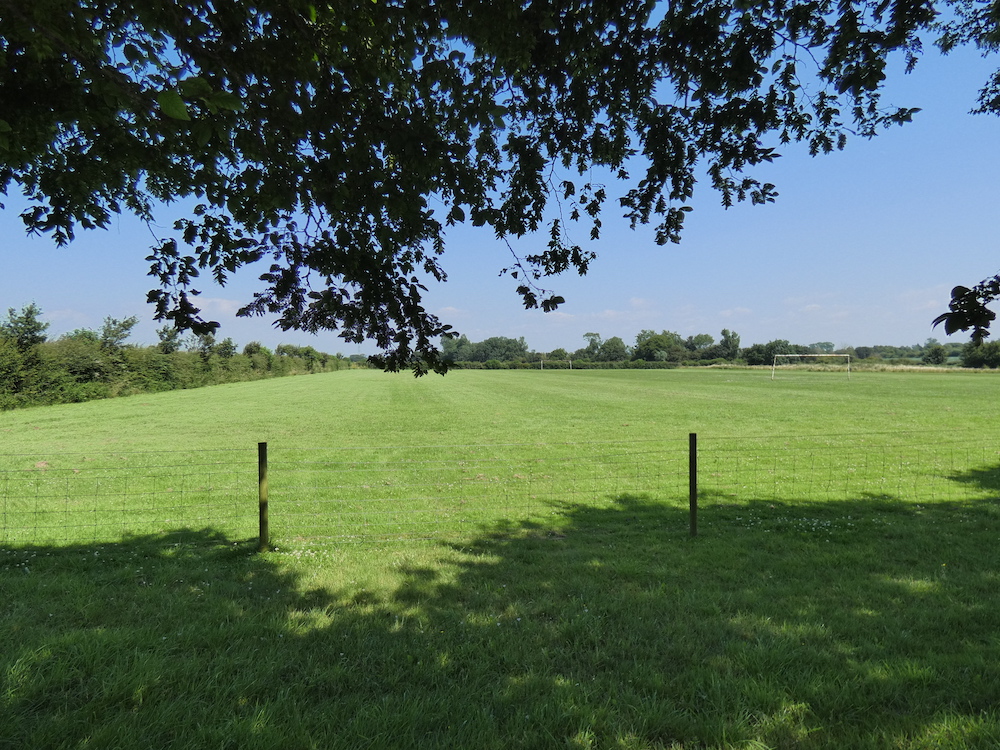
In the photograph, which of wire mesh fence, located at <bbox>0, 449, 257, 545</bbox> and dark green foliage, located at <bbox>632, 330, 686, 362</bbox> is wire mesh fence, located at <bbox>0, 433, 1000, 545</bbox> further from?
dark green foliage, located at <bbox>632, 330, 686, 362</bbox>

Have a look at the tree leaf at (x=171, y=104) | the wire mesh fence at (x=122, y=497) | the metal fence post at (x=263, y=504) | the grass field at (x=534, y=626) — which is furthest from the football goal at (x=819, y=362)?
the tree leaf at (x=171, y=104)

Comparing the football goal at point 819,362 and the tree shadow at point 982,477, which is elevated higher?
the football goal at point 819,362

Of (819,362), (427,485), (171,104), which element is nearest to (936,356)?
(819,362)

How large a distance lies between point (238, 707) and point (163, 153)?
15.5 feet

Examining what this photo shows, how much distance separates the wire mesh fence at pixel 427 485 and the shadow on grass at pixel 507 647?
1505mm

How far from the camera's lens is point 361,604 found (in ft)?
15.6

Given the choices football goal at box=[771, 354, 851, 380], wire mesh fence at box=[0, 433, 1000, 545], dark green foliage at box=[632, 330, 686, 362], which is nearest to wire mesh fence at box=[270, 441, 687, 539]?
wire mesh fence at box=[0, 433, 1000, 545]

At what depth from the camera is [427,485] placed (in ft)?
34.4

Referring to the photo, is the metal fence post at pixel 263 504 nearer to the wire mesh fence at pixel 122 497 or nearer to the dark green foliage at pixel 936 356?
the wire mesh fence at pixel 122 497

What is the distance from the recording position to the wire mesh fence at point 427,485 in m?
7.89

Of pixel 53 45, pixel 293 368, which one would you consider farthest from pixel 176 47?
pixel 293 368

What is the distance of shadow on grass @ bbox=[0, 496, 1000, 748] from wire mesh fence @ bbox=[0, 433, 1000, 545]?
1.50 meters

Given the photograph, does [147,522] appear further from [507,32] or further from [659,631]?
[507,32]

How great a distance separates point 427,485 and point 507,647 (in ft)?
22.2
